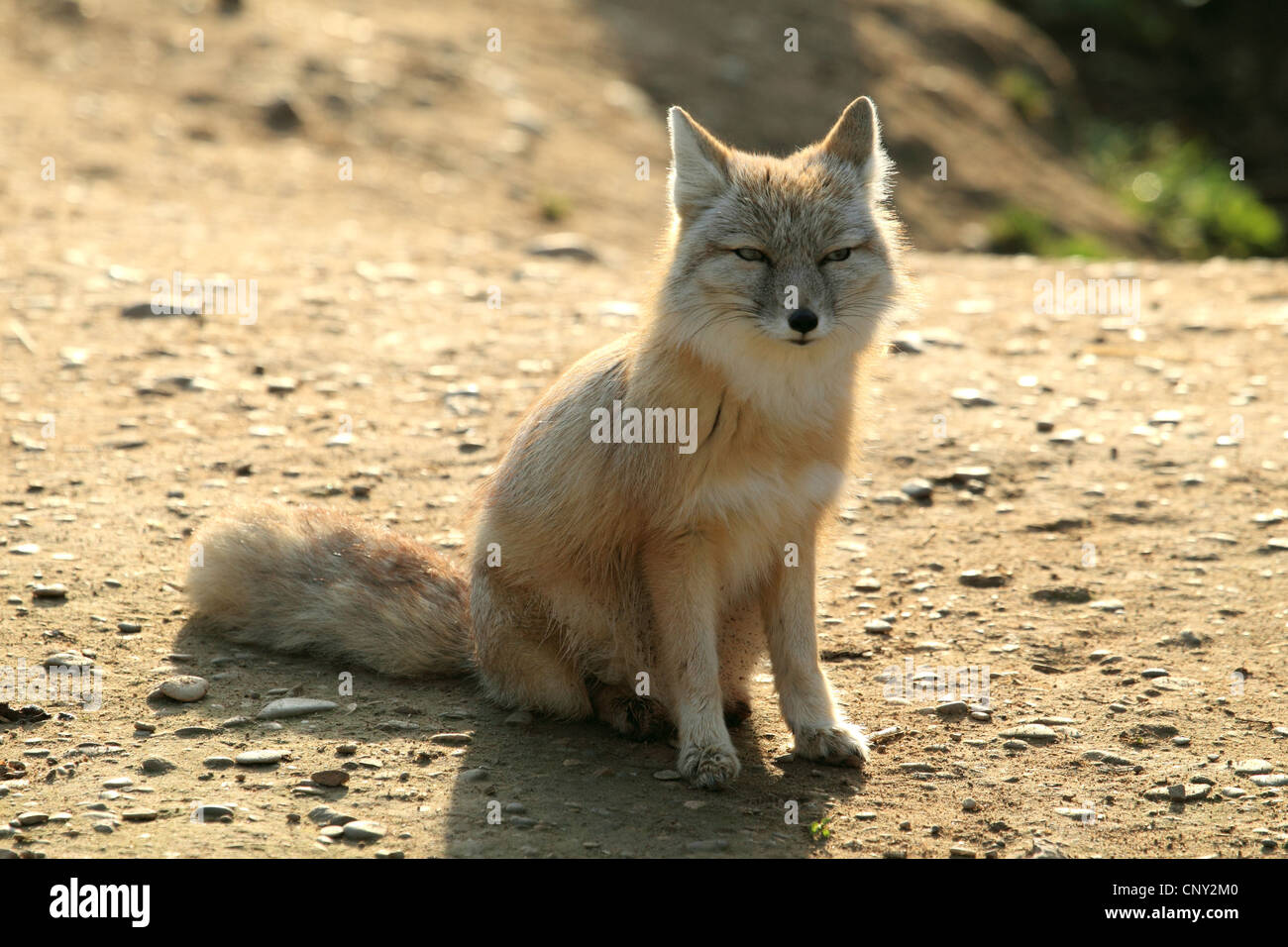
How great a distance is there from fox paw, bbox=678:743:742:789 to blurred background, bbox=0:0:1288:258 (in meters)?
8.01

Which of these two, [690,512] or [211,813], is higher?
[690,512]

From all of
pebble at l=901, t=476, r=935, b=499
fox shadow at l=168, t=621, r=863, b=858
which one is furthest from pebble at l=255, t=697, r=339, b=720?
pebble at l=901, t=476, r=935, b=499

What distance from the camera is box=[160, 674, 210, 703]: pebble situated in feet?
15.8

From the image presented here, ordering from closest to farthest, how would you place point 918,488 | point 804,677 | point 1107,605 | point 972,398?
point 804,677 → point 1107,605 → point 918,488 → point 972,398

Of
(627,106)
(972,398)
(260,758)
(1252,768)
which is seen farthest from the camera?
(627,106)

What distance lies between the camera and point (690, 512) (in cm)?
443

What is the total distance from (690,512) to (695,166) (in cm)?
121

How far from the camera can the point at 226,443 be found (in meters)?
7.16

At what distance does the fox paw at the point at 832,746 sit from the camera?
4660 mm

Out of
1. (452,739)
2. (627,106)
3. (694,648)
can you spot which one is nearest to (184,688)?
(452,739)
